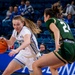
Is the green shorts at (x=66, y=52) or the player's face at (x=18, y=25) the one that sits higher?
the player's face at (x=18, y=25)

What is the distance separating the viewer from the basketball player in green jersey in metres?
4.43

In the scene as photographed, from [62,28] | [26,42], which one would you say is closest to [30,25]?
[26,42]

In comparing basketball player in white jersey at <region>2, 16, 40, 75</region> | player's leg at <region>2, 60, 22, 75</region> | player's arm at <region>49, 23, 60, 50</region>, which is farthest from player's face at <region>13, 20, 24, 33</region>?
player's arm at <region>49, 23, 60, 50</region>

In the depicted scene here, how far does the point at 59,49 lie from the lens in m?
4.51

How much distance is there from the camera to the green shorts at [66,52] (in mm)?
4438

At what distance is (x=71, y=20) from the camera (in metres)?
11.5

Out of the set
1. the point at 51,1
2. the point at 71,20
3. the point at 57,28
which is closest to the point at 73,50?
the point at 57,28

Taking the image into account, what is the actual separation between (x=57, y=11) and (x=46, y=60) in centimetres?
91

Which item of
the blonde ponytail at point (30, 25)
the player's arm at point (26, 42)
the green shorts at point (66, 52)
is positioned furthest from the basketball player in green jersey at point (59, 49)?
the blonde ponytail at point (30, 25)

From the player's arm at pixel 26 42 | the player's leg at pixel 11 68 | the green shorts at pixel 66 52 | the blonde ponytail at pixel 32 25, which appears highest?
the blonde ponytail at pixel 32 25

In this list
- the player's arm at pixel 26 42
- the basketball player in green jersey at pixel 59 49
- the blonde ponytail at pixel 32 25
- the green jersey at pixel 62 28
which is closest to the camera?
the basketball player in green jersey at pixel 59 49

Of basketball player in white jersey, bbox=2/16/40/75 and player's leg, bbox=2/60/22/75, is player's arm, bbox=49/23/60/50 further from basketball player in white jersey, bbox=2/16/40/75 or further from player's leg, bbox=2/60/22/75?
player's leg, bbox=2/60/22/75

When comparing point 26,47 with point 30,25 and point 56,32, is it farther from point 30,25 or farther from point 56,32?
point 56,32

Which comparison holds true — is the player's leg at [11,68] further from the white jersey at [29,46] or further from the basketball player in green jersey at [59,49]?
the basketball player in green jersey at [59,49]
